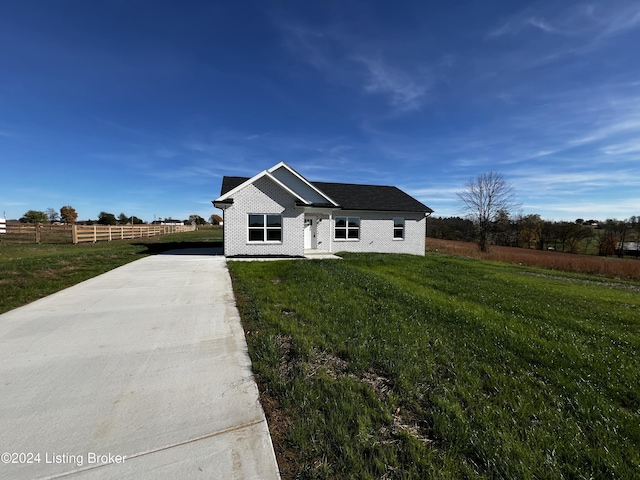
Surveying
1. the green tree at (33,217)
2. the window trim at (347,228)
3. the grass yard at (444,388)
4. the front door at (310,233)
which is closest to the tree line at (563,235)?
the window trim at (347,228)

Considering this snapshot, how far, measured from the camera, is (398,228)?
19.6 m

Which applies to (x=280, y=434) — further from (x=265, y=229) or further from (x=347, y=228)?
(x=347, y=228)

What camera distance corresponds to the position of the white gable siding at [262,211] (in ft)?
46.0

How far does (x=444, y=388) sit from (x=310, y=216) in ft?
49.2

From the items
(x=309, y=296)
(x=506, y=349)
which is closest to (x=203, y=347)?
(x=309, y=296)

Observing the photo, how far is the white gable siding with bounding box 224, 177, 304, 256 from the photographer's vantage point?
14016 millimetres

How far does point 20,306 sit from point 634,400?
1010cm

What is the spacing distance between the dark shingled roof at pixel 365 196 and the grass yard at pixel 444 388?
13040 mm

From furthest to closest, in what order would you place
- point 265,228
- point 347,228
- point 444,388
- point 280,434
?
point 347,228, point 265,228, point 444,388, point 280,434

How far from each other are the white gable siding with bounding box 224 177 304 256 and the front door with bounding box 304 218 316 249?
9.26 feet

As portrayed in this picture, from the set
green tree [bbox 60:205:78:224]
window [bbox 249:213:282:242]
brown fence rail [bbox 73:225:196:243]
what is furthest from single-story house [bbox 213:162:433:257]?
green tree [bbox 60:205:78:224]

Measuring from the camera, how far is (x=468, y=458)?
214cm

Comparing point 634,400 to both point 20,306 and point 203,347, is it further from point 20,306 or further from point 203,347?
point 20,306

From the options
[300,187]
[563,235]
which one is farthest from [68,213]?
Answer: [563,235]
